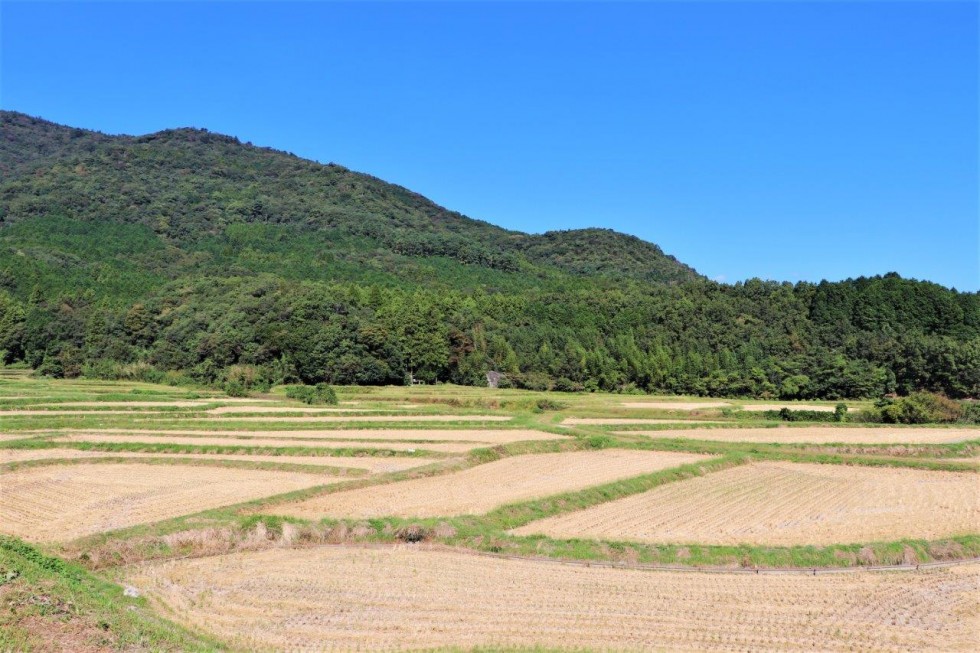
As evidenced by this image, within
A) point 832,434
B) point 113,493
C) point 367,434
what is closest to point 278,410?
point 367,434

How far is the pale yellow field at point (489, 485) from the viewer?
21.0 meters

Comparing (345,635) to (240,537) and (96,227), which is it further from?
(96,227)

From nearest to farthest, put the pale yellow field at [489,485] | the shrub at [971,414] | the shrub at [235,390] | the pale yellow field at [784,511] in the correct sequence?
the pale yellow field at [784,511] < the pale yellow field at [489,485] < the shrub at [971,414] < the shrub at [235,390]

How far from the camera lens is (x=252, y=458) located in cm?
2895

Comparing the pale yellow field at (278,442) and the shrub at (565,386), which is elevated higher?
the shrub at (565,386)

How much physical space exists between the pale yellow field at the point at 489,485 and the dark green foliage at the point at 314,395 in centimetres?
2358

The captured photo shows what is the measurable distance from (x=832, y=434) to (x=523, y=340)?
42415 mm

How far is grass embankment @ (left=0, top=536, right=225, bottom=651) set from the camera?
37.9 ft

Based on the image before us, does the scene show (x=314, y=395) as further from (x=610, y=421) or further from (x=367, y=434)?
(x=610, y=421)

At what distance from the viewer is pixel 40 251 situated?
4262 inches

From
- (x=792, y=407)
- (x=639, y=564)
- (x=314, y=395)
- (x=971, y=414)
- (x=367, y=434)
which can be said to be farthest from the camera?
(x=792, y=407)

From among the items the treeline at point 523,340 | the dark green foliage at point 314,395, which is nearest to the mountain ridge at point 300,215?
the treeline at point 523,340

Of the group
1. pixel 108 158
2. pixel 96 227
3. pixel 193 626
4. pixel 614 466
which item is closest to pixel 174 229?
pixel 96 227

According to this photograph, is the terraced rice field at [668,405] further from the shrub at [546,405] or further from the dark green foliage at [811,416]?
the dark green foliage at [811,416]
